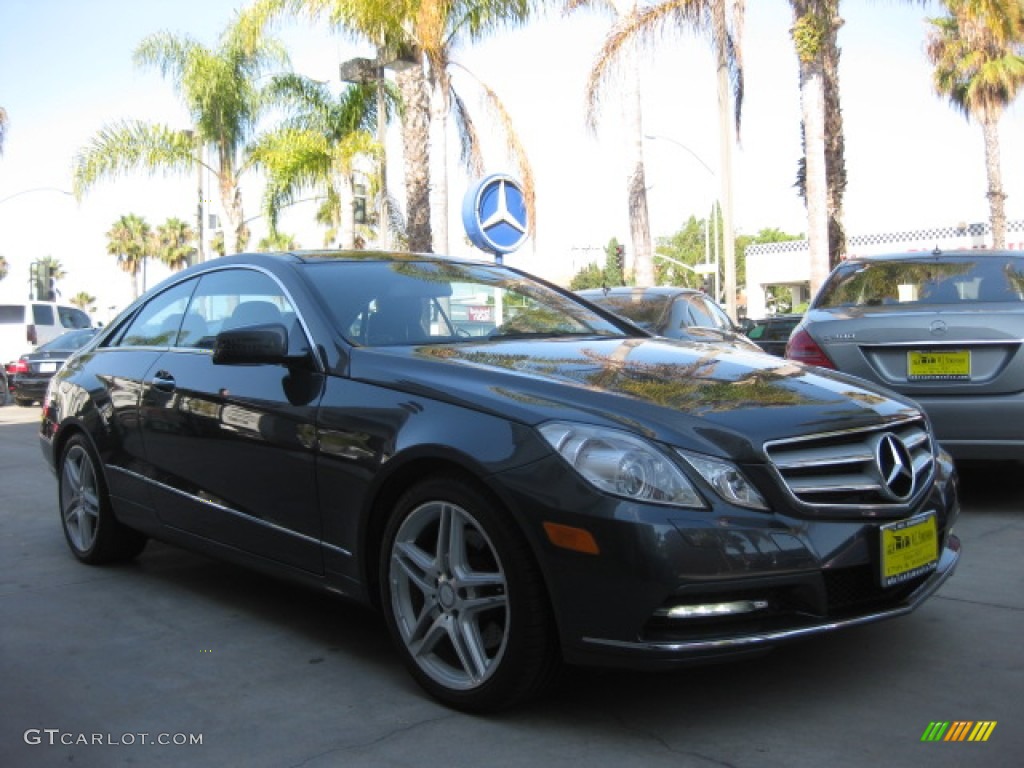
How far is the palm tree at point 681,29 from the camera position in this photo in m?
18.2

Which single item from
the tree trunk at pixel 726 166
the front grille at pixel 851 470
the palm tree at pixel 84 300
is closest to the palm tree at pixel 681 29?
the tree trunk at pixel 726 166

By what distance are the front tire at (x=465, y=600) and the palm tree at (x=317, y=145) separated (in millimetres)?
19839

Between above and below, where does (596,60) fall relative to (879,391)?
above

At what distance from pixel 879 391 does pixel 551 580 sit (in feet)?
5.11

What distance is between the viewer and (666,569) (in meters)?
2.99

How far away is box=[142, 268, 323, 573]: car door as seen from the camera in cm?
401

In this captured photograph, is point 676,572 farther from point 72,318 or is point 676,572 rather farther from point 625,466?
point 72,318

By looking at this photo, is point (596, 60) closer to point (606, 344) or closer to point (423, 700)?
point (606, 344)

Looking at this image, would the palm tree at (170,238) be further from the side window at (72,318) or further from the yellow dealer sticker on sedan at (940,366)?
the yellow dealer sticker on sedan at (940,366)

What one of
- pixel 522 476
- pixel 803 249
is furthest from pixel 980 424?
pixel 803 249

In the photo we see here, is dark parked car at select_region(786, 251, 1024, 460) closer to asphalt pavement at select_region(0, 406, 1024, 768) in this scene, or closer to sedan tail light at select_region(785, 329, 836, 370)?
sedan tail light at select_region(785, 329, 836, 370)

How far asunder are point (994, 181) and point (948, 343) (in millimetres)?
30792

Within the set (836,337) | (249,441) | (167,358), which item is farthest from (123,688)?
(836,337)

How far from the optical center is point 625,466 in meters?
3.11
